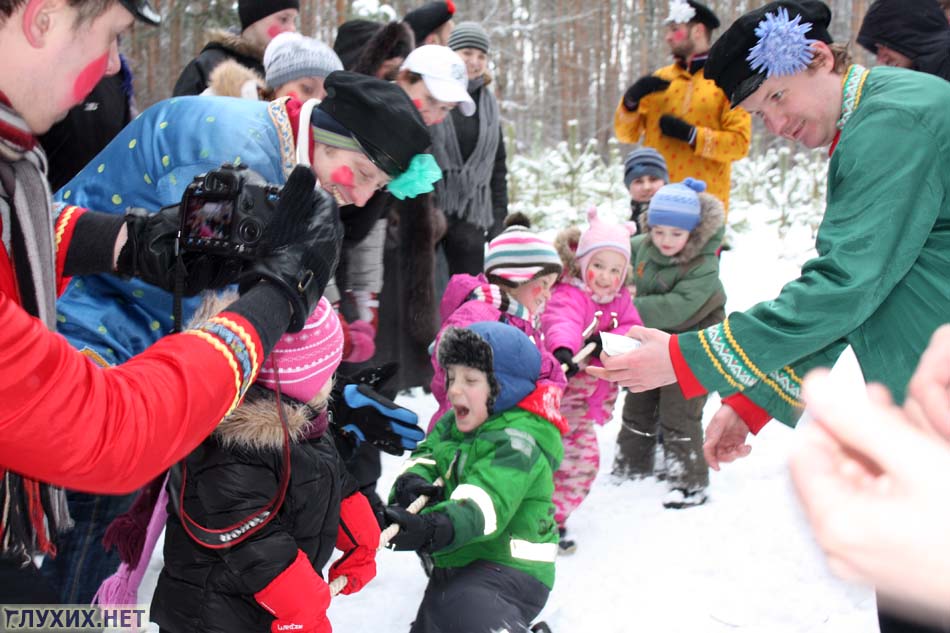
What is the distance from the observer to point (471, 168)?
4668 millimetres

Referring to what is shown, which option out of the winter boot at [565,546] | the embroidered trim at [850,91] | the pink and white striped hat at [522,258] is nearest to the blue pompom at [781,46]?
the embroidered trim at [850,91]

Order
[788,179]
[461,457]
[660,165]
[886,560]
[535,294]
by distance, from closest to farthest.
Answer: [886,560]
[461,457]
[535,294]
[660,165]
[788,179]

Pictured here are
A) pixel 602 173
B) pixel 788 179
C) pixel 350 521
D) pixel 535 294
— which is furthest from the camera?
pixel 602 173

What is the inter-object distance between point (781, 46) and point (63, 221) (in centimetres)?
173

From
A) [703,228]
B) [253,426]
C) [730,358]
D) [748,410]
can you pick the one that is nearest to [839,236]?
[730,358]

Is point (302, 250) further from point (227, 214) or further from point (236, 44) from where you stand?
point (236, 44)

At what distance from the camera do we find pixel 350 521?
2266 millimetres

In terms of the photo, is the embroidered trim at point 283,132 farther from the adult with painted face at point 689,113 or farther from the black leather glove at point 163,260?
the adult with painted face at point 689,113

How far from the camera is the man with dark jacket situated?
346 cm

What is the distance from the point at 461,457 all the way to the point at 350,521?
0.69 metres

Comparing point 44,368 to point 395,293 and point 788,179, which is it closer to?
point 395,293

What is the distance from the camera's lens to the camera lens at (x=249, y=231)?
4.72ft

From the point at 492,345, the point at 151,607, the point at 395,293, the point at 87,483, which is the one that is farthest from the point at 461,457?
the point at 87,483

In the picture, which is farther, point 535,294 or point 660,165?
point 660,165
